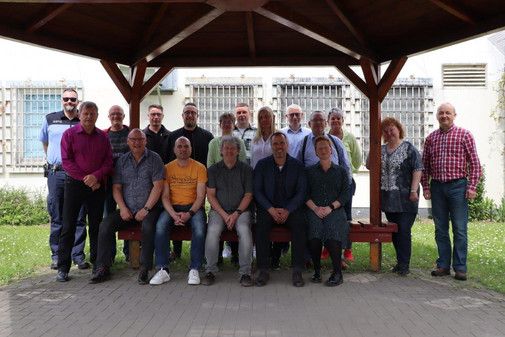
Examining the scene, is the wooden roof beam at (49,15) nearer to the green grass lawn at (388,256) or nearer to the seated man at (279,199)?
→ the seated man at (279,199)

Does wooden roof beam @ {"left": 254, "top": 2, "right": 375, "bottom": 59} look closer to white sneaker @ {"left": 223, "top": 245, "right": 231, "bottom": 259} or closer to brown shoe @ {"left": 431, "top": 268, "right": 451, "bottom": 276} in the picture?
brown shoe @ {"left": 431, "top": 268, "right": 451, "bottom": 276}

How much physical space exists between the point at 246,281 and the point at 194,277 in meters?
0.62

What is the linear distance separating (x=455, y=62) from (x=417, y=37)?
673 centimetres

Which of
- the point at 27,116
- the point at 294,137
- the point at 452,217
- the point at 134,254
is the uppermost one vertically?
the point at 27,116

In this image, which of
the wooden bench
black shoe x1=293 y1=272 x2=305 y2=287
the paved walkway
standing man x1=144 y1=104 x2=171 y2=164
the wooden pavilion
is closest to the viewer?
the paved walkway

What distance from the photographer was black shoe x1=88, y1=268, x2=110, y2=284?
564 centimetres

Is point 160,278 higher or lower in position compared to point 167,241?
lower

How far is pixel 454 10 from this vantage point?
539 cm

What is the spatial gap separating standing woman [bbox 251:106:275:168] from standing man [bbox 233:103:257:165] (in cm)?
20

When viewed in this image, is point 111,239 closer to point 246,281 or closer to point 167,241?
point 167,241

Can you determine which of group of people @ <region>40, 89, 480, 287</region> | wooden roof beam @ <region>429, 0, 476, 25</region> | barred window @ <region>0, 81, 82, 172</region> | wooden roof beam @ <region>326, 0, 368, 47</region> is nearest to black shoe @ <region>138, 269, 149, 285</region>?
group of people @ <region>40, 89, 480, 287</region>

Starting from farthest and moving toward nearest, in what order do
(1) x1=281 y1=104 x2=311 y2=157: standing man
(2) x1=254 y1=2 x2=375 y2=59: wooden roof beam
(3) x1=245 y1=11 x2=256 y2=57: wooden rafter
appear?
(1) x1=281 y1=104 x2=311 y2=157: standing man → (3) x1=245 y1=11 x2=256 y2=57: wooden rafter → (2) x1=254 y1=2 x2=375 y2=59: wooden roof beam

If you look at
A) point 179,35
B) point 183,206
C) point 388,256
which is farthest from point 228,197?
point 388,256

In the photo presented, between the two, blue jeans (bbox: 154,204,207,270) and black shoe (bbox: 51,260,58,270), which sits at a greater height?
blue jeans (bbox: 154,204,207,270)
